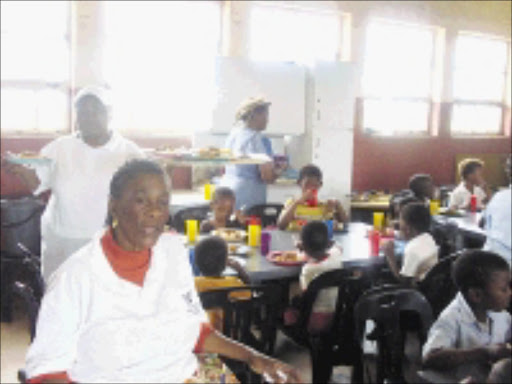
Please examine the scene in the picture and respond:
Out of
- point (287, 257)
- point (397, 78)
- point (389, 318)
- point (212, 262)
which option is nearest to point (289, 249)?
point (287, 257)

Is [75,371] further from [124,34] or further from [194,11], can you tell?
[194,11]

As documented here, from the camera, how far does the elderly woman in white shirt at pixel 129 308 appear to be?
62.1 inches

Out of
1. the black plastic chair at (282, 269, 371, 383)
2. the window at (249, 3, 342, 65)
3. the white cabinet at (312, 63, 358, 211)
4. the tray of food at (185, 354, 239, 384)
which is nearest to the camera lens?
the tray of food at (185, 354, 239, 384)

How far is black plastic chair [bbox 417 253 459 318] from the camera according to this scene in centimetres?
363

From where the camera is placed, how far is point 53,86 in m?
6.27

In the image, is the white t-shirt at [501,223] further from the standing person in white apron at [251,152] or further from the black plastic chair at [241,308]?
the standing person in white apron at [251,152]

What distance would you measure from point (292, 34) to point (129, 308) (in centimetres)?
660

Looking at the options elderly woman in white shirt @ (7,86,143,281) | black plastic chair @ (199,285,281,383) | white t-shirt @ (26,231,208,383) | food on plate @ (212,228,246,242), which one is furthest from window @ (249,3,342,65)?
white t-shirt @ (26,231,208,383)

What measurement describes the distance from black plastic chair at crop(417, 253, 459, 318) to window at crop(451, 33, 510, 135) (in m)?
6.28

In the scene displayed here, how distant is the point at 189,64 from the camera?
7.02 metres

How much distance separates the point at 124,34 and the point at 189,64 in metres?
0.82

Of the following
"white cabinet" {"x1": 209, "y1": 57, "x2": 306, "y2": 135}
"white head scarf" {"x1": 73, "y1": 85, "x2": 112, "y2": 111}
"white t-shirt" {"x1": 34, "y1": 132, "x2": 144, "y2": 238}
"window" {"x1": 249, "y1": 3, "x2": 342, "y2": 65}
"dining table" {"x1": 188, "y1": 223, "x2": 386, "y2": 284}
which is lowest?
"dining table" {"x1": 188, "y1": 223, "x2": 386, "y2": 284}

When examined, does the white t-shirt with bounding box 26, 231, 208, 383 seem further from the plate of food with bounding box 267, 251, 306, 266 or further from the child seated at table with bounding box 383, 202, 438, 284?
the child seated at table with bounding box 383, 202, 438, 284

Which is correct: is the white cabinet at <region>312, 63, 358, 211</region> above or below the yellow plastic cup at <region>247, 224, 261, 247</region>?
above
